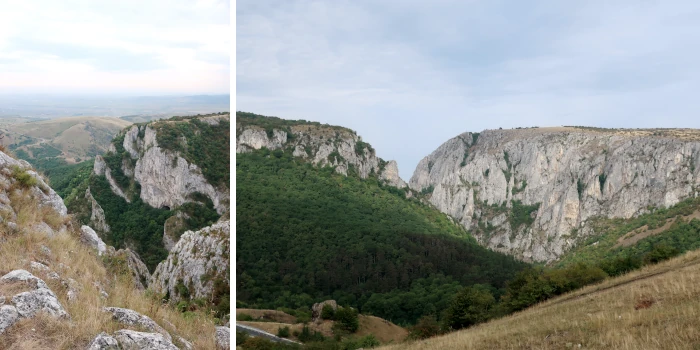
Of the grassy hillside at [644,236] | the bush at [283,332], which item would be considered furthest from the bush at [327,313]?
the grassy hillside at [644,236]

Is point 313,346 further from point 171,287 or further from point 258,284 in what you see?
point 171,287

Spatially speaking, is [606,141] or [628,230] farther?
[606,141]

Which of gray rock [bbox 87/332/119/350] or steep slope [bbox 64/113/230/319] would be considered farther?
steep slope [bbox 64/113/230/319]

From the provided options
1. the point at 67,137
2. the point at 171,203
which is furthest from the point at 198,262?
the point at 171,203

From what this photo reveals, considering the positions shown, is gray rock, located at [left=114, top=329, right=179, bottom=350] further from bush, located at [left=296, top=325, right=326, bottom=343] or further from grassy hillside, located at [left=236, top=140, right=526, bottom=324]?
grassy hillside, located at [left=236, top=140, right=526, bottom=324]

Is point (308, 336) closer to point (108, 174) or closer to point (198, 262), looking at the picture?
point (108, 174)

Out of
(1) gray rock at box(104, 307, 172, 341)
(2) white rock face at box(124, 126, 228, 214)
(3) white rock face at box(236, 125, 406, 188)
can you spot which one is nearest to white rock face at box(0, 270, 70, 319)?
(1) gray rock at box(104, 307, 172, 341)

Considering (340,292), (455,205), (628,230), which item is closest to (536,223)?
(455,205)
